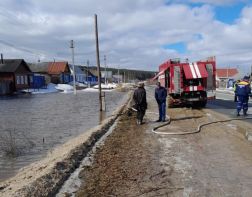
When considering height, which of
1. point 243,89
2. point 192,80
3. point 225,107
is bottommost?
point 225,107

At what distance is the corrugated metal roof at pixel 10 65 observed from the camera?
213 feet

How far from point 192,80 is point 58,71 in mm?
75978

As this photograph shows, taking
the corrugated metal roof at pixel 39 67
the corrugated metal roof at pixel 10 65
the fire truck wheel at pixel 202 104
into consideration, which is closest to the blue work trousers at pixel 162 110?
the fire truck wheel at pixel 202 104

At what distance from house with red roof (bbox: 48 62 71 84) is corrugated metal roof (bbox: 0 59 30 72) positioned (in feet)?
82.3

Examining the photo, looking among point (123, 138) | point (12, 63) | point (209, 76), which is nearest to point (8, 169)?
point (123, 138)

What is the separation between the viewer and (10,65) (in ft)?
218

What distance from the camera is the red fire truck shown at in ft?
72.5

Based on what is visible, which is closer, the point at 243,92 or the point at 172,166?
the point at 172,166

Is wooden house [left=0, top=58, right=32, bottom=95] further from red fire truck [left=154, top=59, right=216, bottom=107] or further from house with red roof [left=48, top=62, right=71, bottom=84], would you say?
red fire truck [left=154, top=59, right=216, bottom=107]

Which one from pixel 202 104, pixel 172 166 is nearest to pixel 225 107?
pixel 202 104

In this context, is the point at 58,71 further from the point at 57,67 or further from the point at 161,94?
the point at 161,94

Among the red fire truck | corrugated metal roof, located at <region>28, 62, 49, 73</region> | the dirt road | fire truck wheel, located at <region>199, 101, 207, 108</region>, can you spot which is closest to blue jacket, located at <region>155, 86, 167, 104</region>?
the dirt road

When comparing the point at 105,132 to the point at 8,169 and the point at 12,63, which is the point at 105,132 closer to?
the point at 8,169

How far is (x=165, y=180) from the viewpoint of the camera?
735 cm
